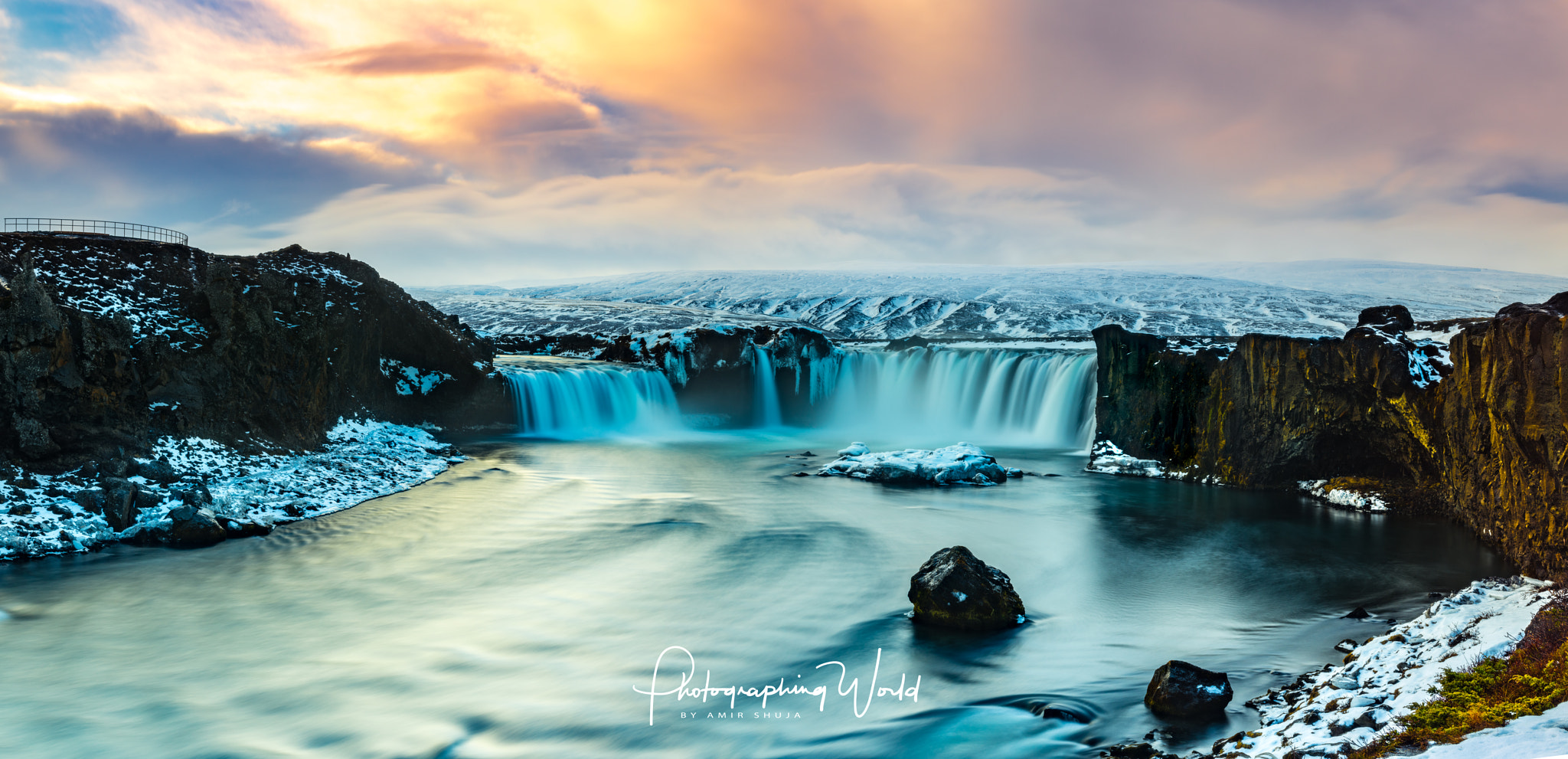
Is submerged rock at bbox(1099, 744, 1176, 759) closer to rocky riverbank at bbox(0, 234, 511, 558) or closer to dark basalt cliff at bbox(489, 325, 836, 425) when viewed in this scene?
rocky riverbank at bbox(0, 234, 511, 558)

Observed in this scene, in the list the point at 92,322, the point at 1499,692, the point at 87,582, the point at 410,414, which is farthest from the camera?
the point at 410,414

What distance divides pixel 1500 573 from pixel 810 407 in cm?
3754

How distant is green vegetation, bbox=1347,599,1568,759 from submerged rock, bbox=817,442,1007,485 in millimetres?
20420

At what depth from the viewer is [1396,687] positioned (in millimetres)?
8570

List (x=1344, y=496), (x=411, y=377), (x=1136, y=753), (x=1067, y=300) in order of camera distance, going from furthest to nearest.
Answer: (x=1067, y=300)
(x=411, y=377)
(x=1344, y=496)
(x=1136, y=753)

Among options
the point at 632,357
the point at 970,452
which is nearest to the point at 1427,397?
the point at 970,452

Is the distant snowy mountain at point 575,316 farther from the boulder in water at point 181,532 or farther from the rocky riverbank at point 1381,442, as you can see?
the boulder in water at point 181,532

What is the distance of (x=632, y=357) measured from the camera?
49.5 meters

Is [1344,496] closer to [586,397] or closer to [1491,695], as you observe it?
[1491,695]

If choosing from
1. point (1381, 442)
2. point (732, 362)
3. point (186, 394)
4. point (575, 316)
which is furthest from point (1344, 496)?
point (575, 316)

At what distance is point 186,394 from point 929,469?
76.7ft

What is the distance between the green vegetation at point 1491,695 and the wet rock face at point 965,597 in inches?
247

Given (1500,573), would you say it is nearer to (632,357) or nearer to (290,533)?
(290,533)

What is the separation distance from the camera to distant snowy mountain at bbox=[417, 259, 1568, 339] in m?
116
